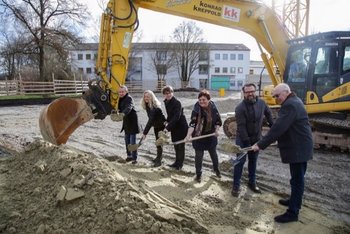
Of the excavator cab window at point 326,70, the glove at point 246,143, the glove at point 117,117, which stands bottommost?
the glove at point 246,143

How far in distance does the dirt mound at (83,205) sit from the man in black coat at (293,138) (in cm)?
154

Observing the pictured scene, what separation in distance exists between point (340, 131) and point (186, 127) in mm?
4469

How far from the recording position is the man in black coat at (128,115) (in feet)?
22.3

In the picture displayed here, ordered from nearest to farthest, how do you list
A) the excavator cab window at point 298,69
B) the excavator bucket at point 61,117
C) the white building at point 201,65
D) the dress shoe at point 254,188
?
the dress shoe at point 254,188 < the excavator bucket at point 61,117 < the excavator cab window at point 298,69 < the white building at point 201,65

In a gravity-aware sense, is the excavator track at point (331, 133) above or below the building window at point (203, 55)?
below

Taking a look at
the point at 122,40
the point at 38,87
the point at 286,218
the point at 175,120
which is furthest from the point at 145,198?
the point at 38,87

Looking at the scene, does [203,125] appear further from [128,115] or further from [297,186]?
[297,186]

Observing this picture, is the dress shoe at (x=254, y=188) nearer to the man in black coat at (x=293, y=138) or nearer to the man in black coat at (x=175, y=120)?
the man in black coat at (x=293, y=138)

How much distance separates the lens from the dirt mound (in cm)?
340

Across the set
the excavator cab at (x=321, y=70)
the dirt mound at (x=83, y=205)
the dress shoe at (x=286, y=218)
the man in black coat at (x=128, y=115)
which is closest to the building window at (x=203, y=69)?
the excavator cab at (x=321, y=70)

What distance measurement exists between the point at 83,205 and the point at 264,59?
287 inches

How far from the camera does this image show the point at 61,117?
625cm

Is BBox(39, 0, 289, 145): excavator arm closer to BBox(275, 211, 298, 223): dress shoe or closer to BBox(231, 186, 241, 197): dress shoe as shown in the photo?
BBox(231, 186, 241, 197): dress shoe

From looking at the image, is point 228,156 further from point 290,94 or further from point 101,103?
point 290,94
